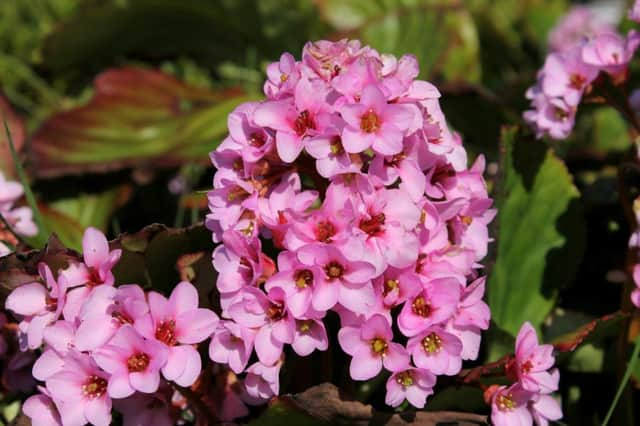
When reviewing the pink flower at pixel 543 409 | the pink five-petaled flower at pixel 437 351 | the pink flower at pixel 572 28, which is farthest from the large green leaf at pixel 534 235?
the pink flower at pixel 572 28

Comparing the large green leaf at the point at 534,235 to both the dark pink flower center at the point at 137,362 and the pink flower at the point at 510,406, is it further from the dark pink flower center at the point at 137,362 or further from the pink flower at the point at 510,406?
the dark pink flower center at the point at 137,362

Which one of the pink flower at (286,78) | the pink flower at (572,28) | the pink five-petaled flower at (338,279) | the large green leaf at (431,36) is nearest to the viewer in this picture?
the pink five-petaled flower at (338,279)

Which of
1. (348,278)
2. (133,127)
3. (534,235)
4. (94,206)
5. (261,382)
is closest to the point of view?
(348,278)

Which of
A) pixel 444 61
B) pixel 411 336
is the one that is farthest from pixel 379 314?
pixel 444 61

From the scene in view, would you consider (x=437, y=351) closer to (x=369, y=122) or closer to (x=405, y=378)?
(x=405, y=378)

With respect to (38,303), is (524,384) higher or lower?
higher

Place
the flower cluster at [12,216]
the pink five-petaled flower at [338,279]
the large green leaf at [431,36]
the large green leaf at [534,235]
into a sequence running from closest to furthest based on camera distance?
the pink five-petaled flower at [338,279] < the flower cluster at [12,216] < the large green leaf at [534,235] < the large green leaf at [431,36]

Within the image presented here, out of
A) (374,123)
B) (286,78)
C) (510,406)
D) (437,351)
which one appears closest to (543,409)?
(510,406)
